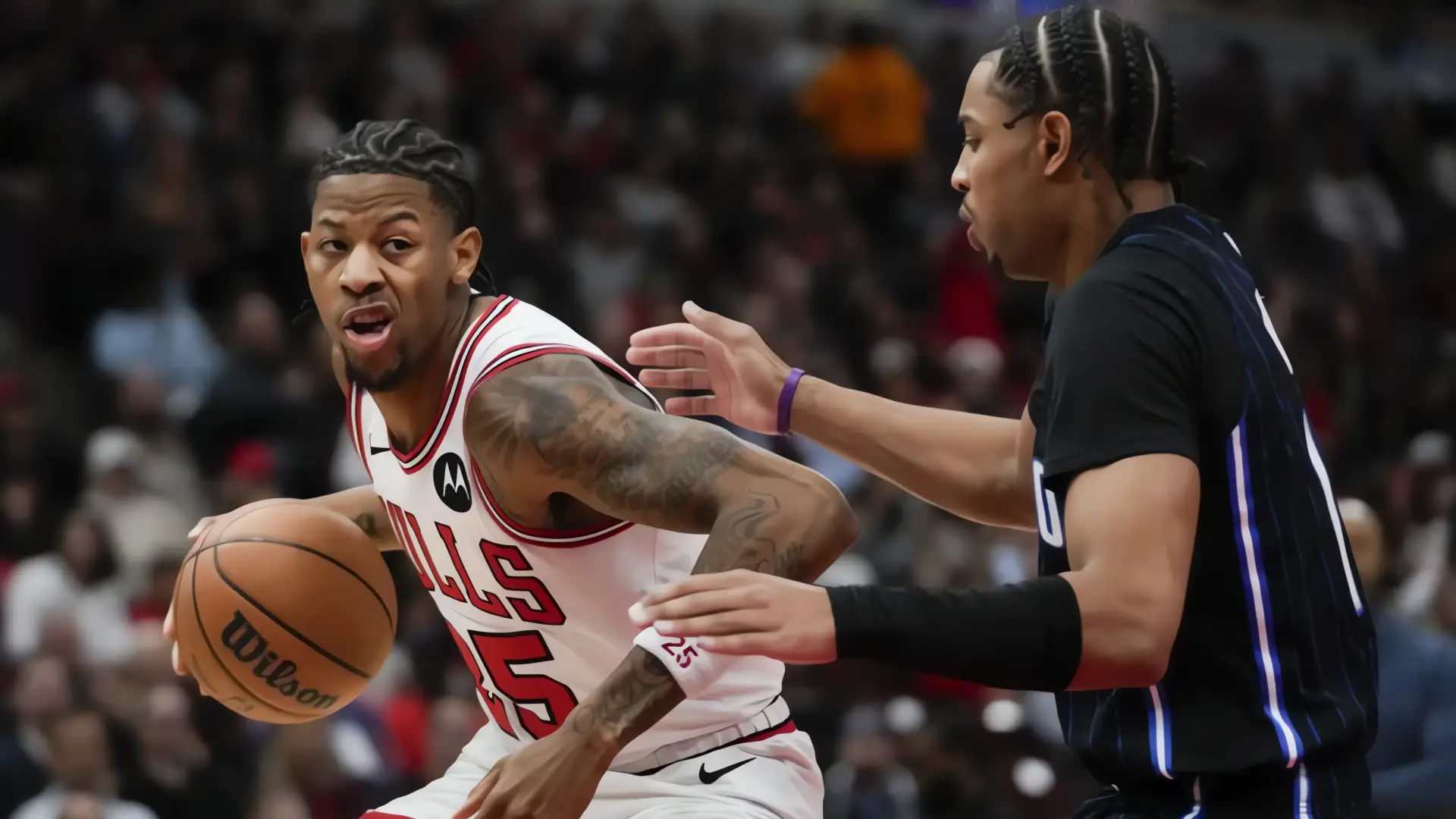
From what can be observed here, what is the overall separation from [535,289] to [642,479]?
6611 millimetres

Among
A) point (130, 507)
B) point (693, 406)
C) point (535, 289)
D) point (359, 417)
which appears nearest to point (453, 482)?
point (359, 417)

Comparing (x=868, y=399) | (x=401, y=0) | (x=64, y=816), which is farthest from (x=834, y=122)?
(x=868, y=399)

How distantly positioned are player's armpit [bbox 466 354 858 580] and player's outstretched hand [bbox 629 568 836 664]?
45cm

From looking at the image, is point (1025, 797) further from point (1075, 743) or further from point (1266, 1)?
point (1266, 1)

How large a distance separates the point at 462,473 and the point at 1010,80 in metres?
1.28

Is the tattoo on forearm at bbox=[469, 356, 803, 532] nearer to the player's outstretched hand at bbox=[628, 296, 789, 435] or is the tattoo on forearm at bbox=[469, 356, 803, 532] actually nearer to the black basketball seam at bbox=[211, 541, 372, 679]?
the player's outstretched hand at bbox=[628, 296, 789, 435]

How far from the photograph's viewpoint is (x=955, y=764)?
7266 mm

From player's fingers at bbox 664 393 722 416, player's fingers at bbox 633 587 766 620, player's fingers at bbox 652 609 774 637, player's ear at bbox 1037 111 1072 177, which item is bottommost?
player's fingers at bbox 664 393 722 416

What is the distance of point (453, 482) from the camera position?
3.45m

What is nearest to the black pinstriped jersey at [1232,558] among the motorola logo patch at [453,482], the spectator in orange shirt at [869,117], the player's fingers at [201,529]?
the motorola logo patch at [453,482]

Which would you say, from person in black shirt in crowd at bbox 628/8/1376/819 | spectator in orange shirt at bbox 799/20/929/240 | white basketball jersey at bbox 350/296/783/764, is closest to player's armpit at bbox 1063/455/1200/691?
person in black shirt in crowd at bbox 628/8/1376/819

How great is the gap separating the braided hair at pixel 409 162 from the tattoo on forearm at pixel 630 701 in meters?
1.11

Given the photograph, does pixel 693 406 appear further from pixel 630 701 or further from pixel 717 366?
pixel 630 701

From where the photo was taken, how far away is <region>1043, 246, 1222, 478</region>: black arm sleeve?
251 cm
